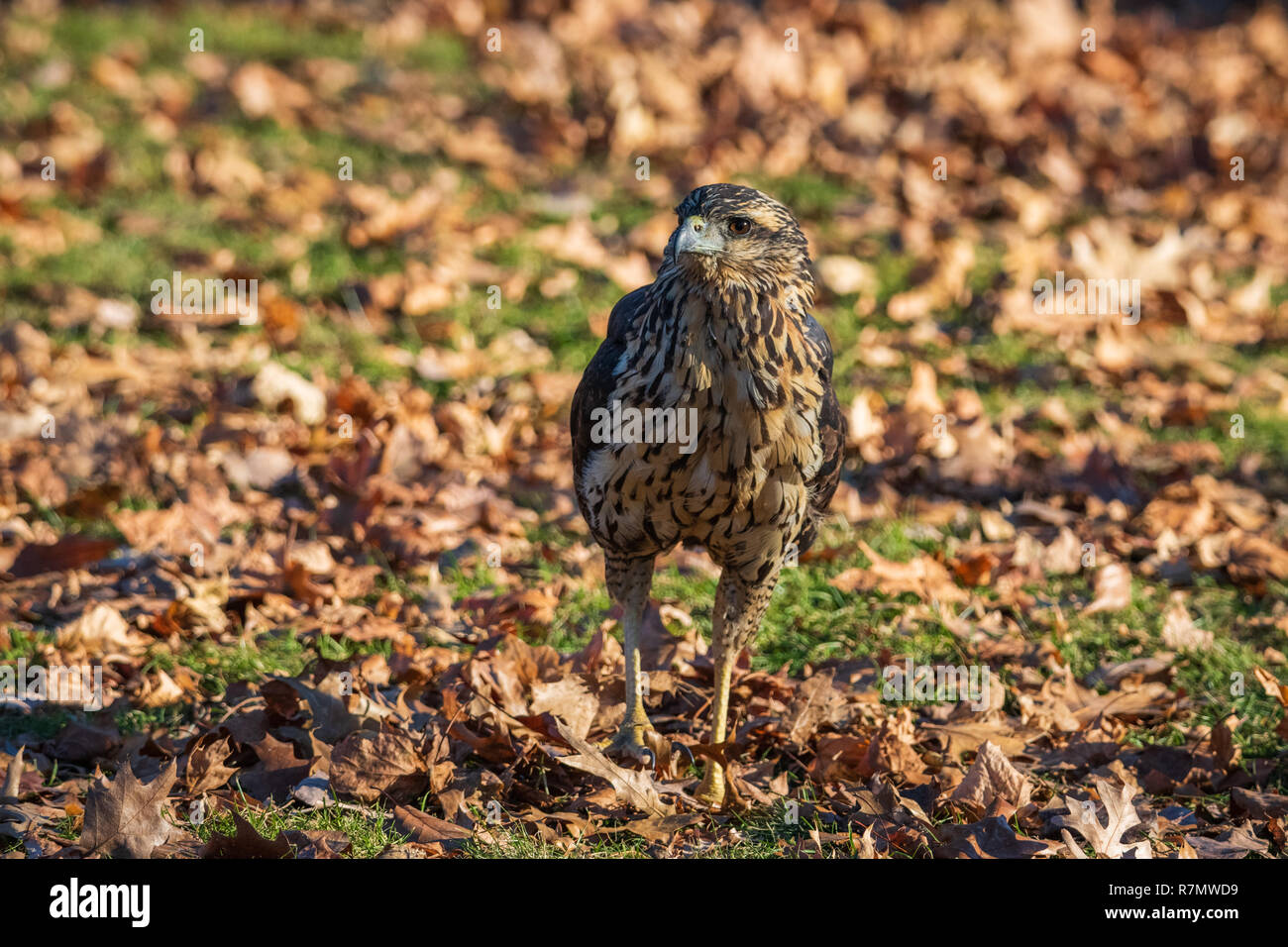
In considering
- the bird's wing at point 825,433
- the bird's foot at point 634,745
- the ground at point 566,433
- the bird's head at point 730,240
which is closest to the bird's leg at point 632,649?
the bird's foot at point 634,745

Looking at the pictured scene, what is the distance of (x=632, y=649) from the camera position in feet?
14.5

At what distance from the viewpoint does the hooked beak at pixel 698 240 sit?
3.60 metres

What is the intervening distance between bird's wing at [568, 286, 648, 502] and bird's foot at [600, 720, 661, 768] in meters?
0.77

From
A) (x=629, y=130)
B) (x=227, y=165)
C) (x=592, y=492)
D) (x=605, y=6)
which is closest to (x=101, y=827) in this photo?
(x=592, y=492)

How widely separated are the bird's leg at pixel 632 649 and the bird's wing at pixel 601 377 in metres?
0.29

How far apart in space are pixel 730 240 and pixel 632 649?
1.41 meters

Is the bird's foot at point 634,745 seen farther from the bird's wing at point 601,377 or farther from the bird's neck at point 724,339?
the bird's neck at point 724,339

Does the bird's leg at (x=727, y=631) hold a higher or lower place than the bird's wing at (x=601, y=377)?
lower

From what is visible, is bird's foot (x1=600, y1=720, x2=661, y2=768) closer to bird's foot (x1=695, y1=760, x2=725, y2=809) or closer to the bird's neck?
bird's foot (x1=695, y1=760, x2=725, y2=809)

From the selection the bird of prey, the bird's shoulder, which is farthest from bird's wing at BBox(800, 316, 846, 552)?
the bird's shoulder

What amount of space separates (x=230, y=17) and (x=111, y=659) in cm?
758

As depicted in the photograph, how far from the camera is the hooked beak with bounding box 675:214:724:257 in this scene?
360 cm

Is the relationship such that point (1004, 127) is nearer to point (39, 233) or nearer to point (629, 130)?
point (629, 130)

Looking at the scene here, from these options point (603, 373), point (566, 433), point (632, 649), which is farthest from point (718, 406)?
point (566, 433)
